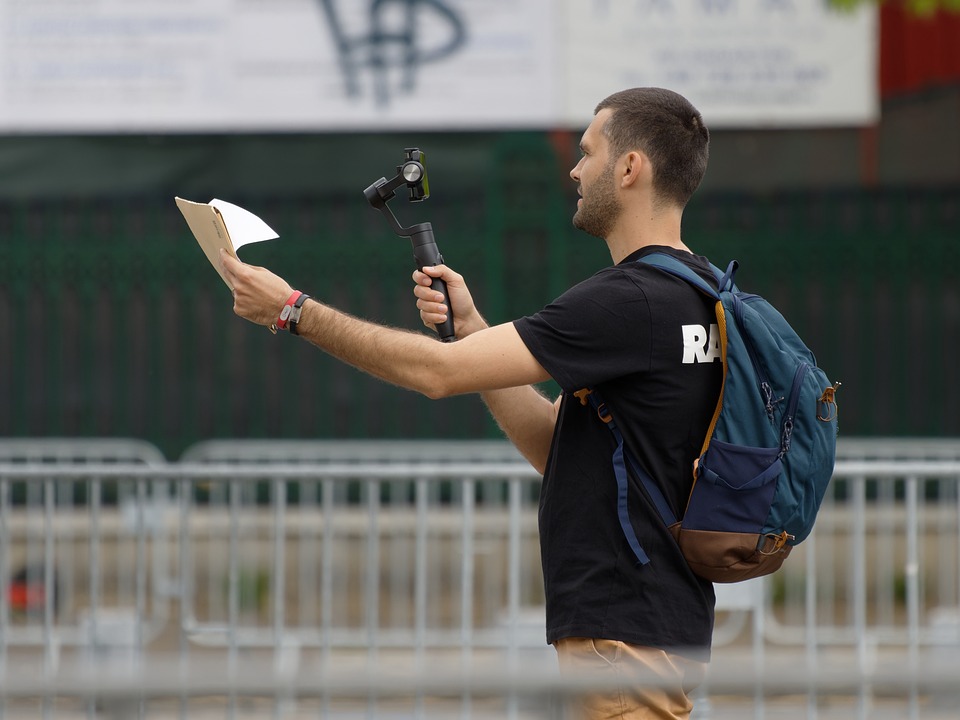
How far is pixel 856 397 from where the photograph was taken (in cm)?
975

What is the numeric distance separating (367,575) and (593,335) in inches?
105

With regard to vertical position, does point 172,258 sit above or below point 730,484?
above

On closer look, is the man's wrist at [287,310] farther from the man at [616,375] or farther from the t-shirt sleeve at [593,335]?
the t-shirt sleeve at [593,335]

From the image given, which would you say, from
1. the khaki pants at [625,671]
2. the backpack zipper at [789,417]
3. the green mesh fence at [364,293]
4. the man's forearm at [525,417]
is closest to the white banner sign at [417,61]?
the green mesh fence at [364,293]

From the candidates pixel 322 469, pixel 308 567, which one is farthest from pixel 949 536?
pixel 322 469

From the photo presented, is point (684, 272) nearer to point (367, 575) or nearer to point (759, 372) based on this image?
point (759, 372)

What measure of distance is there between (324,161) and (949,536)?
4.90 m

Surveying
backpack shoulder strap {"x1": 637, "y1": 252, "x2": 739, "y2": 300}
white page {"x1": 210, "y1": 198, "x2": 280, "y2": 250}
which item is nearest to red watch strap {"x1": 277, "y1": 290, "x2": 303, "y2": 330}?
white page {"x1": 210, "y1": 198, "x2": 280, "y2": 250}

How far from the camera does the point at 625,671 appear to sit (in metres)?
2.83

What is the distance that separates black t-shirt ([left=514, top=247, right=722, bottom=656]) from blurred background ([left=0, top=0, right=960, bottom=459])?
669 cm

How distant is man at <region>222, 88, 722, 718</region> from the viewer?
9.44 feet

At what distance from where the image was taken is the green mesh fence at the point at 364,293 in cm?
966

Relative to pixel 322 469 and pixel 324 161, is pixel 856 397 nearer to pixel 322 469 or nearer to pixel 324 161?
pixel 324 161

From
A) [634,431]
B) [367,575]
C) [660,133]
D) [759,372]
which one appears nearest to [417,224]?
[660,133]
